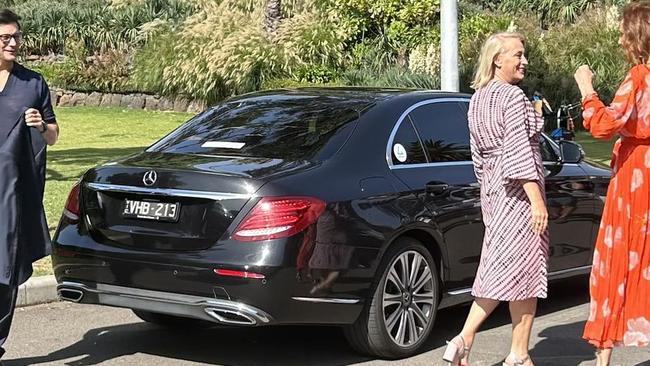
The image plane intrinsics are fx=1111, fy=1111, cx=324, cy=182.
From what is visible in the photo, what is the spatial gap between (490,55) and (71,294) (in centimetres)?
267

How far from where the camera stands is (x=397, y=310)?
6.34 m

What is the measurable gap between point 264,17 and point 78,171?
14708 millimetres

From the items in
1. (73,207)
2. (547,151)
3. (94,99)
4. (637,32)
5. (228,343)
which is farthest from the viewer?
(94,99)

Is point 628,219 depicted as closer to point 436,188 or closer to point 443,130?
point 436,188

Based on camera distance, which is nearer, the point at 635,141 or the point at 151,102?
the point at 635,141

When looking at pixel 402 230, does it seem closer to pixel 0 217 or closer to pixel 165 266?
pixel 165 266

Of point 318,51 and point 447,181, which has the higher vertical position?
point 447,181

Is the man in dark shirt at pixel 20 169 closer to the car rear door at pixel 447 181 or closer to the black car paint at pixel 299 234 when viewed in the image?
the black car paint at pixel 299 234

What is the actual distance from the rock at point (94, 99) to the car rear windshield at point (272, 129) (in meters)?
23.3

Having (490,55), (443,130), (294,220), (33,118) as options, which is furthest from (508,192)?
(33,118)

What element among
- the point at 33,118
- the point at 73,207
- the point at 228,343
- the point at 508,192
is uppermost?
the point at 33,118

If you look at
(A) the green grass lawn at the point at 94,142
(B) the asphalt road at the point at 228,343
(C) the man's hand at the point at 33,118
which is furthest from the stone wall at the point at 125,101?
(C) the man's hand at the point at 33,118

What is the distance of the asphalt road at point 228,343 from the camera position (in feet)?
21.0

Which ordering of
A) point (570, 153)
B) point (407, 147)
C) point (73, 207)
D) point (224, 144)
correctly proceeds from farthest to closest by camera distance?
point (570, 153), point (407, 147), point (224, 144), point (73, 207)
